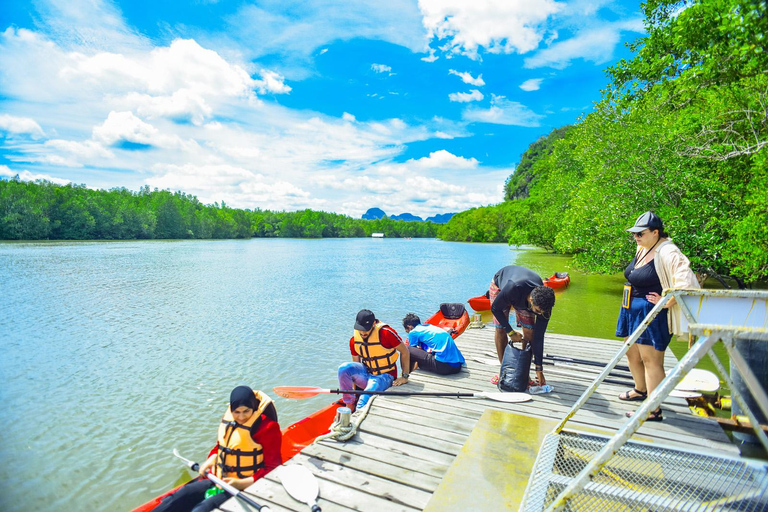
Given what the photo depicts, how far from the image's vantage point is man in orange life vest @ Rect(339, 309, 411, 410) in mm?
5406

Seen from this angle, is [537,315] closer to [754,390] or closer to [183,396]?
[754,390]

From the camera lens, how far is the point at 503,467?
3342 mm

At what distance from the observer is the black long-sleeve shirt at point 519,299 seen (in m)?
4.91

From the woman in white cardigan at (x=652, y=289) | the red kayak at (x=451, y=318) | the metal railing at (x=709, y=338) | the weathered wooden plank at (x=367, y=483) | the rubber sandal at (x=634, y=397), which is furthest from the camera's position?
the red kayak at (x=451, y=318)

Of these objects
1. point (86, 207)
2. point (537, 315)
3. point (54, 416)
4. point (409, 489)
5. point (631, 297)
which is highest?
point (86, 207)

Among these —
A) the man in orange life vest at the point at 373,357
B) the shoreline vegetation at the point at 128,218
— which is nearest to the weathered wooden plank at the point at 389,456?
the man in orange life vest at the point at 373,357

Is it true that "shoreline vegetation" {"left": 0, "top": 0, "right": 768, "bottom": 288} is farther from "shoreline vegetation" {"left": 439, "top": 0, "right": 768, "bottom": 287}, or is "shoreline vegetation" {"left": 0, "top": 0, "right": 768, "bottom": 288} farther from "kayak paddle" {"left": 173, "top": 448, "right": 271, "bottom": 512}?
"kayak paddle" {"left": 173, "top": 448, "right": 271, "bottom": 512}

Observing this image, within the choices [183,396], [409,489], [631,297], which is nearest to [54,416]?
[183,396]

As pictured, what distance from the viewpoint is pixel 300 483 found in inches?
130

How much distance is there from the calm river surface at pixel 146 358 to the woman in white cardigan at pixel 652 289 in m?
5.81

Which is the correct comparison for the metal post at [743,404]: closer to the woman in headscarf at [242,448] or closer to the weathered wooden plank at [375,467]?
the weathered wooden plank at [375,467]

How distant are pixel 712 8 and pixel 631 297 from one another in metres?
14.0

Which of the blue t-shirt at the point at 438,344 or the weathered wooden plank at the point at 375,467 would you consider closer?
the weathered wooden plank at the point at 375,467

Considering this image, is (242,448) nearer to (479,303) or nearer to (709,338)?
(709,338)
